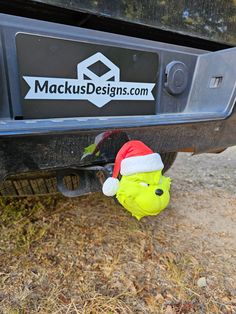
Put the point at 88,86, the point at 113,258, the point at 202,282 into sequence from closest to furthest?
1. the point at 88,86
2. the point at 202,282
3. the point at 113,258

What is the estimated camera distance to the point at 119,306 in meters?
1.20

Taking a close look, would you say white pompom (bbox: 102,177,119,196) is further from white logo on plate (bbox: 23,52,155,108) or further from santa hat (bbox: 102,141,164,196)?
white logo on plate (bbox: 23,52,155,108)

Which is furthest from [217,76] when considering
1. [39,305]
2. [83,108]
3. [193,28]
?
[39,305]

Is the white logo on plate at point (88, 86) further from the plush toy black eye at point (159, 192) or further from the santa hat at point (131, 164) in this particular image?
the plush toy black eye at point (159, 192)

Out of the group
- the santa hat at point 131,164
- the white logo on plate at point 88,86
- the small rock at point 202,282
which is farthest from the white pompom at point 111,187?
the small rock at point 202,282

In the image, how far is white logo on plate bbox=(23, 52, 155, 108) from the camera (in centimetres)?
108

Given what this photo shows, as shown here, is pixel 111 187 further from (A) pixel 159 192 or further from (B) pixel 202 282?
(B) pixel 202 282

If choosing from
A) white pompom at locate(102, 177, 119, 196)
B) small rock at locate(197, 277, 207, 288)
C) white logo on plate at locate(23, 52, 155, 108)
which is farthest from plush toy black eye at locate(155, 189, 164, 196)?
small rock at locate(197, 277, 207, 288)

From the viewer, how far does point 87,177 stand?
119 centimetres

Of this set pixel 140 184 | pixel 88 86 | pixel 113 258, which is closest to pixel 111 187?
pixel 140 184

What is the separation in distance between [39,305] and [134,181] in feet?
2.24

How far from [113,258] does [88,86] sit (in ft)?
2.82

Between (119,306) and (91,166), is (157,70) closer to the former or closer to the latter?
(91,166)

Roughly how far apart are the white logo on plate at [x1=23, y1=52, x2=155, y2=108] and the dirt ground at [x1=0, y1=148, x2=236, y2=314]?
79 cm
